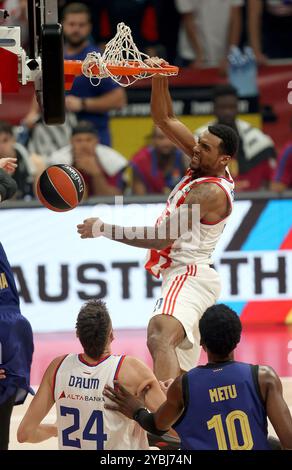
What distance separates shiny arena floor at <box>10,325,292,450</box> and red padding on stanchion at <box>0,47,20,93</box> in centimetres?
324

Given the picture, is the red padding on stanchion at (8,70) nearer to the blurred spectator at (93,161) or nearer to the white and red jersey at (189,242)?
the white and red jersey at (189,242)

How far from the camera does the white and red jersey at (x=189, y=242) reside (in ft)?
27.4

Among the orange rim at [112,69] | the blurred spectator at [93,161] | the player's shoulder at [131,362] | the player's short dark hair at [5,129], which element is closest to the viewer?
the player's shoulder at [131,362]

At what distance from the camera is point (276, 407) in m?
5.87

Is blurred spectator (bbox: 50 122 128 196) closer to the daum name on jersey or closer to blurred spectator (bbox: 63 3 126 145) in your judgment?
blurred spectator (bbox: 63 3 126 145)

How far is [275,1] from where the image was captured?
15.8m

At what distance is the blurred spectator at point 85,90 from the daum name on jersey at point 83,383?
7.21 metres

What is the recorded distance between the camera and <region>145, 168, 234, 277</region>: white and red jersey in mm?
8352

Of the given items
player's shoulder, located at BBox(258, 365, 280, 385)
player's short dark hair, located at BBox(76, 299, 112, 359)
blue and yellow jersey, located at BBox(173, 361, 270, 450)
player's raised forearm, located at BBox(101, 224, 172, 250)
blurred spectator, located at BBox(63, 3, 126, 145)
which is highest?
blurred spectator, located at BBox(63, 3, 126, 145)

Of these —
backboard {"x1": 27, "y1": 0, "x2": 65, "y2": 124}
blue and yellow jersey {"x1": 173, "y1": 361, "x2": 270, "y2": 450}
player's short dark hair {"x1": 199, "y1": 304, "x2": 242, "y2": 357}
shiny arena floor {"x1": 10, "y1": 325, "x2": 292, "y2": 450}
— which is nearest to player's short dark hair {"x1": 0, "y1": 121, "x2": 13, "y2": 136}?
shiny arena floor {"x1": 10, "y1": 325, "x2": 292, "y2": 450}

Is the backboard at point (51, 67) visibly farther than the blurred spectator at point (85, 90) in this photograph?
No

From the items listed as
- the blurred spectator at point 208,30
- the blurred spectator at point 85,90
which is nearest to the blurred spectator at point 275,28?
the blurred spectator at point 208,30

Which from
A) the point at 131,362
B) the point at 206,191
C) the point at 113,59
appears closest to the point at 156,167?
the point at 206,191

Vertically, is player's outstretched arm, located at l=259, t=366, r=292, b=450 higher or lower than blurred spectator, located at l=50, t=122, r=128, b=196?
lower
